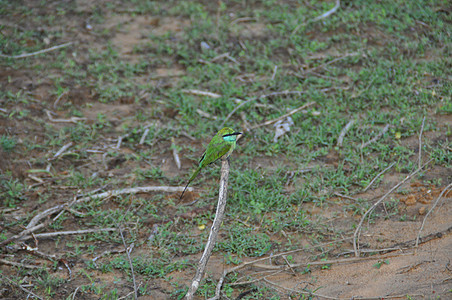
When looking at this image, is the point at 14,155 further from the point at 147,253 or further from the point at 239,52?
the point at 239,52

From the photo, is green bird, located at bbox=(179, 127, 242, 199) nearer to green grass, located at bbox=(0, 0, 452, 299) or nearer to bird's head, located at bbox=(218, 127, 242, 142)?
bird's head, located at bbox=(218, 127, 242, 142)

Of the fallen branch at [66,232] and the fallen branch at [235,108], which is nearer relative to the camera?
the fallen branch at [66,232]

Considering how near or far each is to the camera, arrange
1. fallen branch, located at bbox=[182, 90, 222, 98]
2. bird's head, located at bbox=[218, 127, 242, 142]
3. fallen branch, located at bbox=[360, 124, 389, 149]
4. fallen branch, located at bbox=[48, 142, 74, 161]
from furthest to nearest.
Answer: fallen branch, located at bbox=[182, 90, 222, 98]
fallen branch, located at bbox=[48, 142, 74, 161]
fallen branch, located at bbox=[360, 124, 389, 149]
bird's head, located at bbox=[218, 127, 242, 142]

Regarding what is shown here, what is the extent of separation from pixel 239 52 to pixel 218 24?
0.74m

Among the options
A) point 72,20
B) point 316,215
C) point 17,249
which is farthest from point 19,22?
point 316,215

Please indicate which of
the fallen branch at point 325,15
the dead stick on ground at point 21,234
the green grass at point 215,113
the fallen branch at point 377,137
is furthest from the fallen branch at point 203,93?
the dead stick on ground at point 21,234

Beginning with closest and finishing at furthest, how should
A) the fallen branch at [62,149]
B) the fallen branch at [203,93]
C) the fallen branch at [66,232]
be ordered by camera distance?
the fallen branch at [66,232]
the fallen branch at [62,149]
the fallen branch at [203,93]

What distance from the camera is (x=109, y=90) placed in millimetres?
6215

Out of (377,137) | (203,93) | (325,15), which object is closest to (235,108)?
(203,93)

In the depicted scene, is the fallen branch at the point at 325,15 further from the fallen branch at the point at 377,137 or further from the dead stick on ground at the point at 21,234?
the dead stick on ground at the point at 21,234

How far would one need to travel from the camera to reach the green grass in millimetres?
4352

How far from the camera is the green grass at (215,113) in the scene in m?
4.35

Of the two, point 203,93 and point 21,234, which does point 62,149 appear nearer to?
point 21,234

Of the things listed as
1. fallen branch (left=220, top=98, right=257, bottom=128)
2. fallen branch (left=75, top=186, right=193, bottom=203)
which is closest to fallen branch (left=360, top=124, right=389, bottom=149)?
fallen branch (left=220, top=98, right=257, bottom=128)
